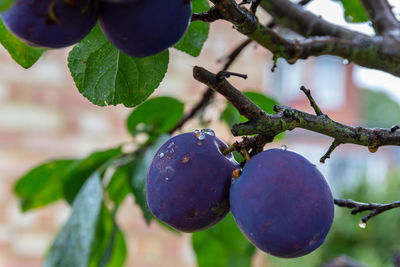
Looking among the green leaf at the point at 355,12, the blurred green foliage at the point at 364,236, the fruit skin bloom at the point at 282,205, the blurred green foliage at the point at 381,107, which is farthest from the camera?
the blurred green foliage at the point at 381,107

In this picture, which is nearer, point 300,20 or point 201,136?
point 201,136

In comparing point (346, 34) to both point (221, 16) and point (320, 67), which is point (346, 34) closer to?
point (221, 16)

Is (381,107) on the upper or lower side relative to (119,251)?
lower

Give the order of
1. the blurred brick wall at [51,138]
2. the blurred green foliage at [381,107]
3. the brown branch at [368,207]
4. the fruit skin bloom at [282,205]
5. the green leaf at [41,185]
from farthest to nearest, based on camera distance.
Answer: the blurred green foliage at [381,107], the blurred brick wall at [51,138], the green leaf at [41,185], the brown branch at [368,207], the fruit skin bloom at [282,205]

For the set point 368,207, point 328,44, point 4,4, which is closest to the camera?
point 4,4

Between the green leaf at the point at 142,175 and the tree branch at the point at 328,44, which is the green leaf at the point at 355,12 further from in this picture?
the green leaf at the point at 142,175

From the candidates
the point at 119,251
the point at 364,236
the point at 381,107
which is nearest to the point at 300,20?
the point at 119,251

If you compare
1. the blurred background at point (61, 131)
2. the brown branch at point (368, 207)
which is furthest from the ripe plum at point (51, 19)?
the blurred background at point (61, 131)

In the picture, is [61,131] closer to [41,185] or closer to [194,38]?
[41,185]
